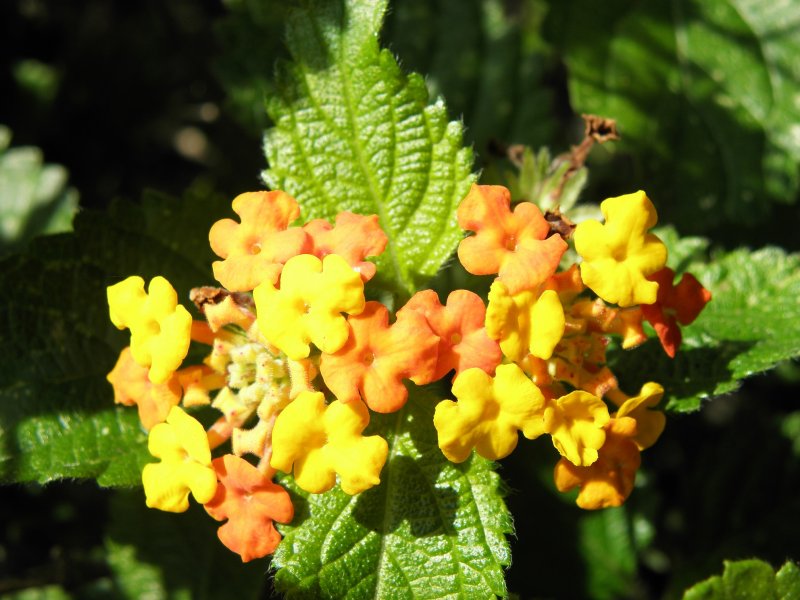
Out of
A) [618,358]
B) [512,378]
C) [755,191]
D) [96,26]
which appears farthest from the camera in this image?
[96,26]

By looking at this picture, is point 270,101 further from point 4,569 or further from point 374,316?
point 4,569

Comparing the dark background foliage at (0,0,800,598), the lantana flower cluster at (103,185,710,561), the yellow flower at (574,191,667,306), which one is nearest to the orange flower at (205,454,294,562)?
the lantana flower cluster at (103,185,710,561)

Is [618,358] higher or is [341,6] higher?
[341,6]

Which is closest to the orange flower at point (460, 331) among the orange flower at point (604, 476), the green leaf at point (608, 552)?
the orange flower at point (604, 476)

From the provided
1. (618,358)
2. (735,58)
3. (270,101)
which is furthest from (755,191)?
(270,101)

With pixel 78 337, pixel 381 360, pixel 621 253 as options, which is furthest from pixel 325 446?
pixel 78 337

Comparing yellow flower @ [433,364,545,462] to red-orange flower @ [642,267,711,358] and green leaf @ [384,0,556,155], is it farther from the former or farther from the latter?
green leaf @ [384,0,556,155]

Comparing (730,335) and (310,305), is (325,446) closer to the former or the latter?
(310,305)
